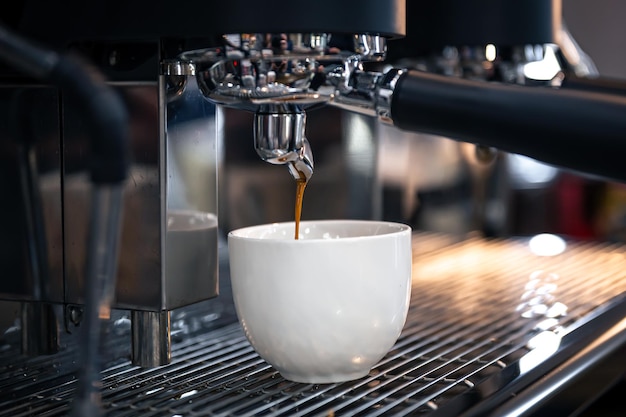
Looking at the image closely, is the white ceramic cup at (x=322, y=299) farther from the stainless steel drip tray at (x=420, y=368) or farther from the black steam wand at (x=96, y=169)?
the black steam wand at (x=96, y=169)

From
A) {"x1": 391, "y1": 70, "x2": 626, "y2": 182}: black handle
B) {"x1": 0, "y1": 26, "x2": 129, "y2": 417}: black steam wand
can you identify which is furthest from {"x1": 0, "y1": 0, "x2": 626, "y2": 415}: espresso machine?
{"x1": 0, "y1": 26, "x2": 129, "y2": 417}: black steam wand

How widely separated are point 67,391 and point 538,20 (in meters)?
0.45

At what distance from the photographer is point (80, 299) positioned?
0.54 meters

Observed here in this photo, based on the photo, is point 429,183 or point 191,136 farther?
point 429,183

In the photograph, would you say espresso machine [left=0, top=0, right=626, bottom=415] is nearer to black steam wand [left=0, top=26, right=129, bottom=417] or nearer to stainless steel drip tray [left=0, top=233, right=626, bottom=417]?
stainless steel drip tray [left=0, top=233, right=626, bottom=417]

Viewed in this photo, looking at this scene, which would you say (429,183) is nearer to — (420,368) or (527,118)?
(420,368)

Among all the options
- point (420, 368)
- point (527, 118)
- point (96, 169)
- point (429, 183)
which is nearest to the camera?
point (96, 169)

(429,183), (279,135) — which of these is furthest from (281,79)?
(429,183)

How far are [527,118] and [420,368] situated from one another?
19 cm

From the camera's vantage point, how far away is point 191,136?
0.55 meters

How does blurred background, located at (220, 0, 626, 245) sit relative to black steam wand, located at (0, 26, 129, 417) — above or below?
below

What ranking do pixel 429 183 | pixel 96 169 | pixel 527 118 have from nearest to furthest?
pixel 96 169, pixel 527 118, pixel 429 183

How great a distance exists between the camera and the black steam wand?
0.28m

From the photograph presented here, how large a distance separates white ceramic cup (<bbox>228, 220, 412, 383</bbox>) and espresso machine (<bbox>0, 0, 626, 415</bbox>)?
0.02 meters
